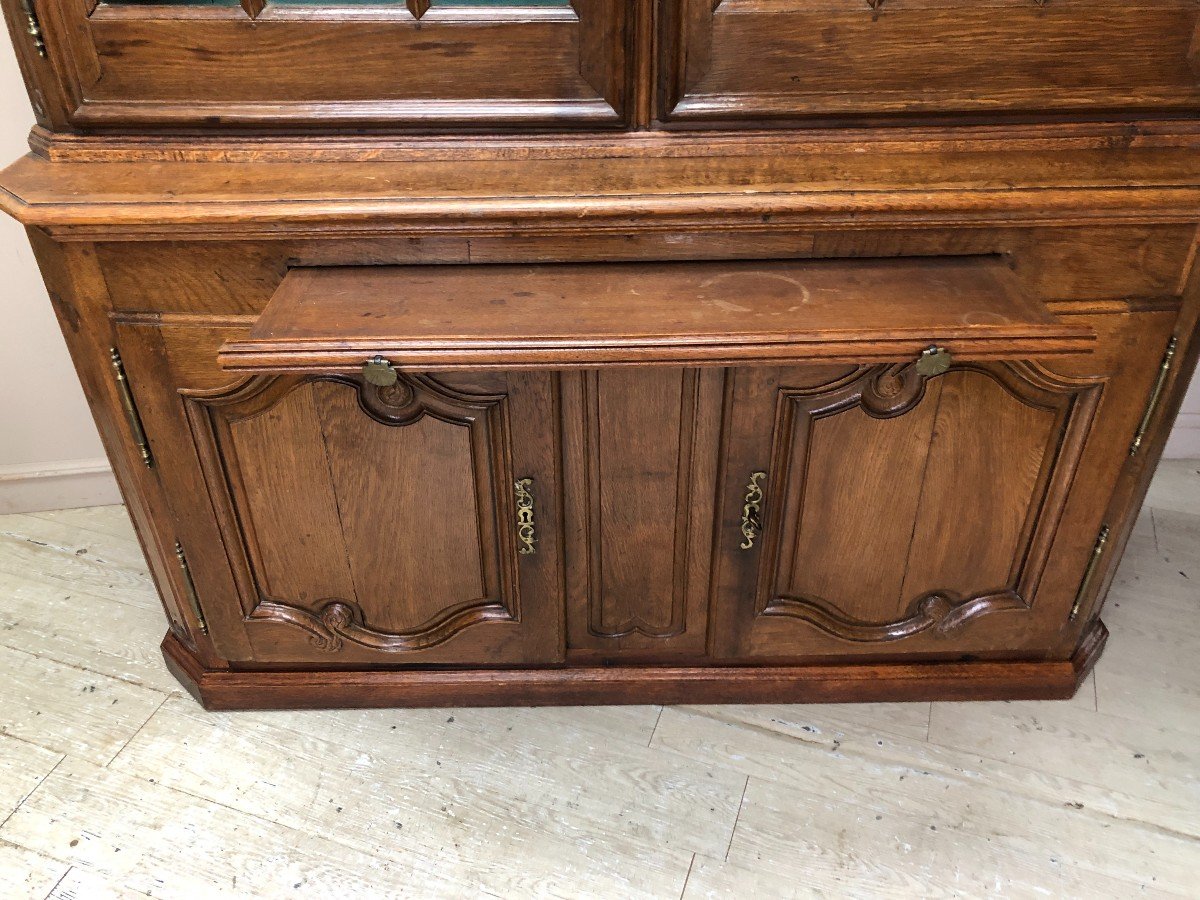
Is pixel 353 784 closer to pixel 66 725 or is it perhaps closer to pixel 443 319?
pixel 66 725

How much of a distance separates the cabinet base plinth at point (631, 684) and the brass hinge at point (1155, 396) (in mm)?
466

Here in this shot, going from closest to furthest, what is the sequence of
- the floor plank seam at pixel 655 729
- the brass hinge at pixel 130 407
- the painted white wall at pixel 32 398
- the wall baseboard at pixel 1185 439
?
the brass hinge at pixel 130 407 < the floor plank seam at pixel 655 729 < the painted white wall at pixel 32 398 < the wall baseboard at pixel 1185 439

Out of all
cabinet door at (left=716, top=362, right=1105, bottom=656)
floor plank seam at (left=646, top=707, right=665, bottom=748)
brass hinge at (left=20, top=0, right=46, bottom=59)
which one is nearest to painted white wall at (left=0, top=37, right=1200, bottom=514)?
brass hinge at (left=20, top=0, right=46, bottom=59)

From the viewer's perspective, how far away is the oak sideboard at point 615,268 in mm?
1147

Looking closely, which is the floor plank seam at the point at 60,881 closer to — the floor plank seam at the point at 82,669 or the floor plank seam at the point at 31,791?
the floor plank seam at the point at 31,791

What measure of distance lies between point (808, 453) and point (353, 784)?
929mm

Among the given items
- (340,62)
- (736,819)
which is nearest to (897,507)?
(736,819)

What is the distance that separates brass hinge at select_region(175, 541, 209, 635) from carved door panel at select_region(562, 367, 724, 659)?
618mm

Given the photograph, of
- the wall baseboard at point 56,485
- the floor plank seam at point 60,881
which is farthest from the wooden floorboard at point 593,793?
the wall baseboard at point 56,485

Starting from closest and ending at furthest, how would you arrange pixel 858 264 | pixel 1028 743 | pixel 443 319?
pixel 443 319 < pixel 858 264 < pixel 1028 743

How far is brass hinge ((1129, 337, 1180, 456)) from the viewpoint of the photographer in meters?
1.34

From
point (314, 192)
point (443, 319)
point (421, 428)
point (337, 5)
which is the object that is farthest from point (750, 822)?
point (337, 5)

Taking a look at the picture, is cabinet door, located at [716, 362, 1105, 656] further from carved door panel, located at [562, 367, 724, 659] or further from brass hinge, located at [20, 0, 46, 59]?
brass hinge, located at [20, 0, 46, 59]

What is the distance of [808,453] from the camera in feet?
4.57
